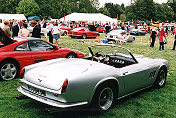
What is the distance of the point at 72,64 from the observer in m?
4.23

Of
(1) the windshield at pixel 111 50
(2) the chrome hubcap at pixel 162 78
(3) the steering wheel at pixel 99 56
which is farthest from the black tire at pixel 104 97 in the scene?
(2) the chrome hubcap at pixel 162 78

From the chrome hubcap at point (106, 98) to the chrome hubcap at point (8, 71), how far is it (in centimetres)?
330

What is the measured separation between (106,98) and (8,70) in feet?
11.0

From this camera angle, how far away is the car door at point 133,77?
14.3 feet

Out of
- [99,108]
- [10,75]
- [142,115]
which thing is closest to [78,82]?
[99,108]

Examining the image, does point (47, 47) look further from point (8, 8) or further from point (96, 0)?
point (96, 0)

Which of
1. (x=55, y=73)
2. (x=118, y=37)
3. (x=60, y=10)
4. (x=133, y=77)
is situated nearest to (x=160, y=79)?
(x=133, y=77)

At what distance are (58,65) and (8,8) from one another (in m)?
Answer: 90.4

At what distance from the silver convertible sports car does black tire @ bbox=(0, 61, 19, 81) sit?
180cm

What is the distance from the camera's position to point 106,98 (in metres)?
4.02

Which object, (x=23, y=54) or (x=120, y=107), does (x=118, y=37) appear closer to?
(x=23, y=54)

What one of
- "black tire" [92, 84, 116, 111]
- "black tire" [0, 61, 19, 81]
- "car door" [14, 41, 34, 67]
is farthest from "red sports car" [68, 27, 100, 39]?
"black tire" [92, 84, 116, 111]

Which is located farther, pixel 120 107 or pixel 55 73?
pixel 120 107

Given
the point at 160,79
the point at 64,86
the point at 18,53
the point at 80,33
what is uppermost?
the point at 80,33
